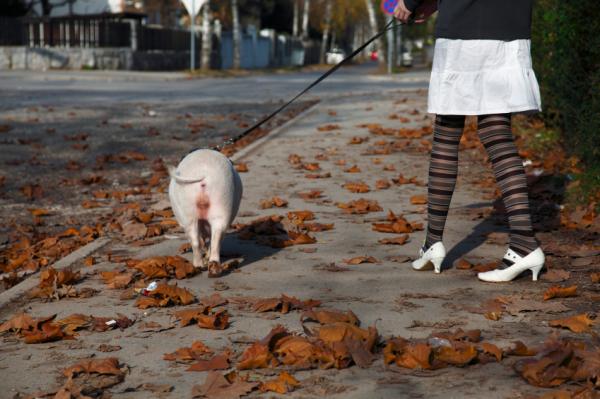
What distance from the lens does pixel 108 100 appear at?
62.4 feet

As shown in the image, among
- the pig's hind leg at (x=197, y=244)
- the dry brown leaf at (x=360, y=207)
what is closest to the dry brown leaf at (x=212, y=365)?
the pig's hind leg at (x=197, y=244)

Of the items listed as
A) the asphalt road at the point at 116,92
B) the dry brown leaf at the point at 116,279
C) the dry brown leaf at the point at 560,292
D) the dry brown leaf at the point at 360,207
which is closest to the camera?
the dry brown leaf at the point at 560,292

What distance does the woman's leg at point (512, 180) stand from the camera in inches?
187

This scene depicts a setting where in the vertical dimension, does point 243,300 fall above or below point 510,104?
below

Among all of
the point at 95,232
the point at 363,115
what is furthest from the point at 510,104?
the point at 363,115

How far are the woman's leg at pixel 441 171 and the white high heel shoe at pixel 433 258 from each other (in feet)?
0.14

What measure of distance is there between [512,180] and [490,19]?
83 centimetres

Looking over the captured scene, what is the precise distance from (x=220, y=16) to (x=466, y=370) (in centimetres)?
6191

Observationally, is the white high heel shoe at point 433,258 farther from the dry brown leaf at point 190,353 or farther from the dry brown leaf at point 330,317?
the dry brown leaf at point 190,353

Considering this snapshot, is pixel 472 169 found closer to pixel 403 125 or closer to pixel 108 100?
pixel 403 125

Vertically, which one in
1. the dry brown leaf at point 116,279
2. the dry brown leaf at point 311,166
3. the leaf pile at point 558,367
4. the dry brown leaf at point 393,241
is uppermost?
the leaf pile at point 558,367

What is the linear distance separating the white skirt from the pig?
123cm

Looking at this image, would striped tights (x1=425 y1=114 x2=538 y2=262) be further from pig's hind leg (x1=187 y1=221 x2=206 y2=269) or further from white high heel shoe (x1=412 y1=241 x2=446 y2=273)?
pig's hind leg (x1=187 y1=221 x2=206 y2=269)

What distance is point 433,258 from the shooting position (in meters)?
5.00
